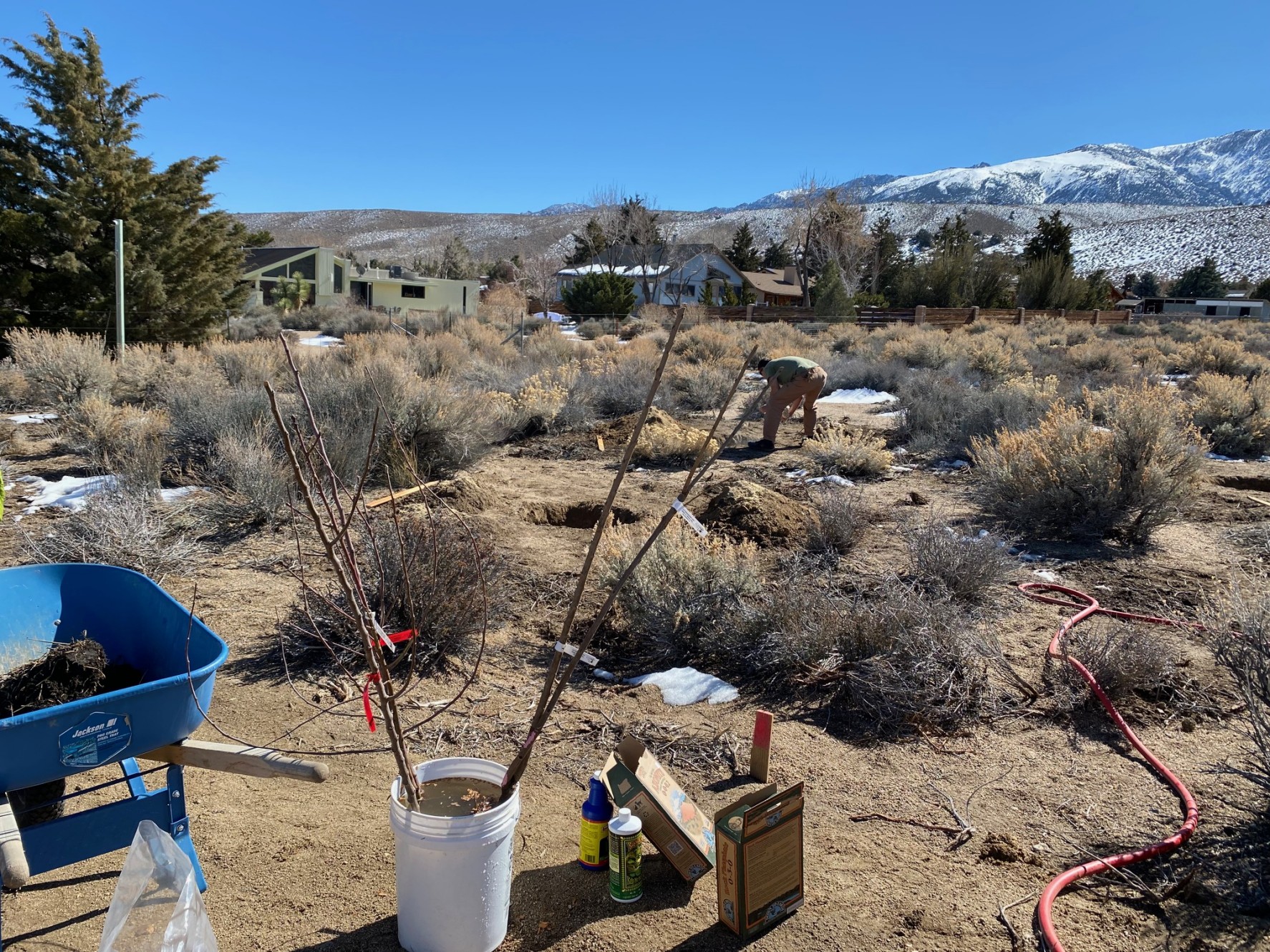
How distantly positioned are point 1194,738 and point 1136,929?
1.60 m

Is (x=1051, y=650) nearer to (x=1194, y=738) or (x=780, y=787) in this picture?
(x=1194, y=738)

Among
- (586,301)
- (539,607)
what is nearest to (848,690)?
(539,607)

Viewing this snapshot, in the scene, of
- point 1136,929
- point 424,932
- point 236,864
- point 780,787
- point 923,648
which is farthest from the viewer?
point 923,648

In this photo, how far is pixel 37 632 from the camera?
3.02m

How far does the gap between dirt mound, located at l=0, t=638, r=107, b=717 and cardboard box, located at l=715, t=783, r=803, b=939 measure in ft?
6.66

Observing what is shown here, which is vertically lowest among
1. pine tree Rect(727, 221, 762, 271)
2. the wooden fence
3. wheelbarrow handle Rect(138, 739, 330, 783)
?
wheelbarrow handle Rect(138, 739, 330, 783)

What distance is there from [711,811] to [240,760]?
1731 millimetres

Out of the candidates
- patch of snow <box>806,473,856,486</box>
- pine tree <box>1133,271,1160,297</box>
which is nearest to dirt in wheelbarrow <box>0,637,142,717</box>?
patch of snow <box>806,473,856,486</box>

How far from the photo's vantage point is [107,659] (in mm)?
2984

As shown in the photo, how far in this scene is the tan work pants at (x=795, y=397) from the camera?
1084 centimetres

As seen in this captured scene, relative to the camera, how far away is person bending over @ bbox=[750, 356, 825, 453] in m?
10.7

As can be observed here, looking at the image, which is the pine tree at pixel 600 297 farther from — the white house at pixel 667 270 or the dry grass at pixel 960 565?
the dry grass at pixel 960 565

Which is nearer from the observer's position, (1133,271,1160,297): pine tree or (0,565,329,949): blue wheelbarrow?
(0,565,329,949): blue wheelbarrow

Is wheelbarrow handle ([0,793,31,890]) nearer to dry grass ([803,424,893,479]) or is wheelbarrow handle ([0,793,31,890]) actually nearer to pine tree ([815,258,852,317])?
dry grass ([803,424,893,479])
